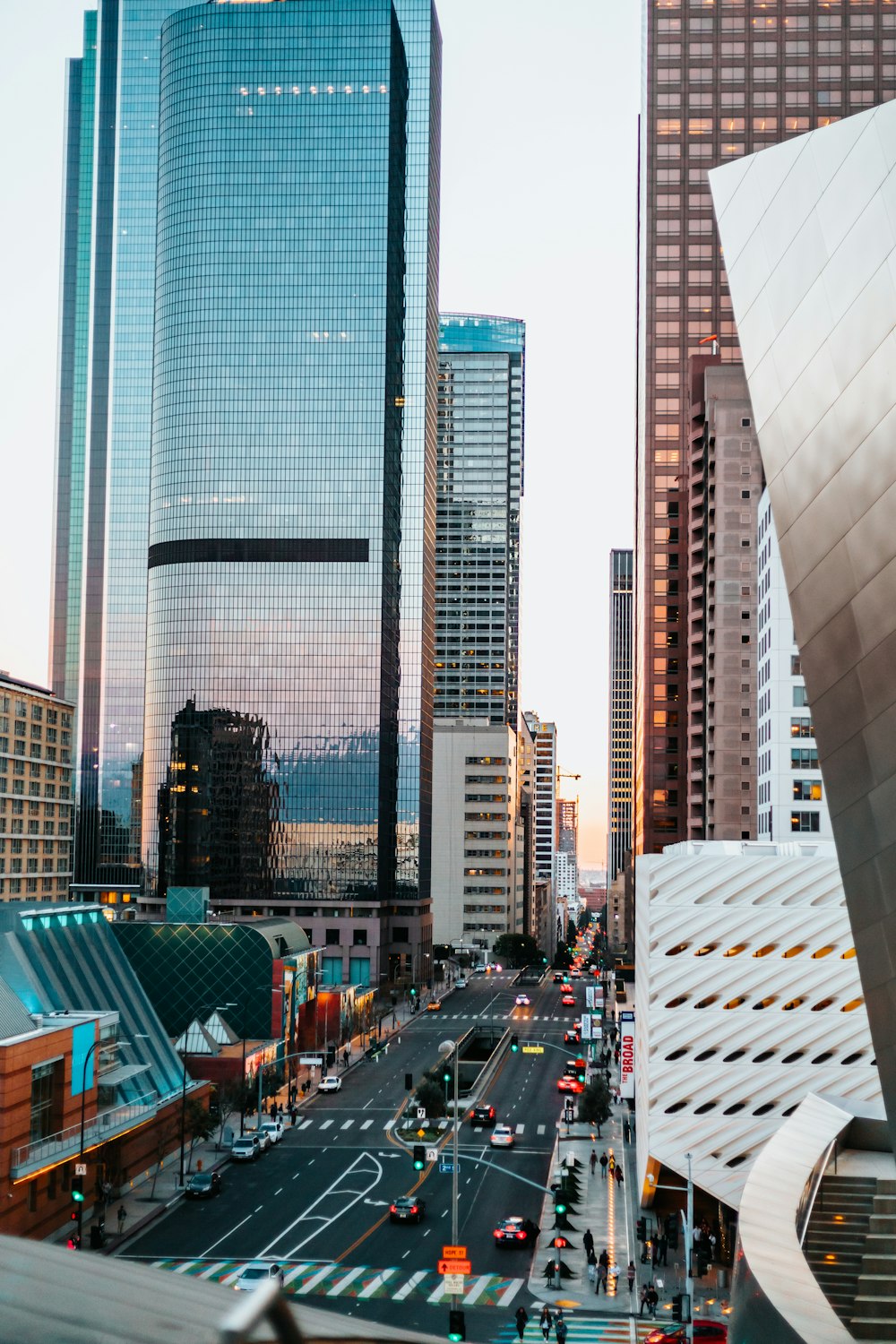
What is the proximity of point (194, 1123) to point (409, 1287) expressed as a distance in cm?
2561

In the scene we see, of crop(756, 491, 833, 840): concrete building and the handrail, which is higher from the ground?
crop(756, 491, 833, 840): concrete building

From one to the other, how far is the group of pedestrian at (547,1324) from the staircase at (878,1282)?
1820cm

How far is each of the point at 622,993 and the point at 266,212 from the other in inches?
4491

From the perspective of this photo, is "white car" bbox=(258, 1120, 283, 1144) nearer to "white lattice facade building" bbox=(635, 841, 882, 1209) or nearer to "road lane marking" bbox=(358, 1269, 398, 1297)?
"white lattice facade building" bbox=(635, 841, 882, 1209)

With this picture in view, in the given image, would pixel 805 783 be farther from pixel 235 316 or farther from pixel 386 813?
pixel 235 316

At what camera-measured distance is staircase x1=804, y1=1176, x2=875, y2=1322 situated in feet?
88.2

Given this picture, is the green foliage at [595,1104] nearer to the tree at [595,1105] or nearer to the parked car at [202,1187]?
the tree at [595,1105]

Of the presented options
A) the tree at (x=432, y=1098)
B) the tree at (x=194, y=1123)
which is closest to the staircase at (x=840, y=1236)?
the tree at (x=194, y=1123)

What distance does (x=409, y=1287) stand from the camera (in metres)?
51.6

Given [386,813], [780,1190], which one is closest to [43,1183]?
[780,1190]

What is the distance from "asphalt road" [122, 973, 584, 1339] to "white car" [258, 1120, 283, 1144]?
1.99 feet

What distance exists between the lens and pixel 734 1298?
27297 mm

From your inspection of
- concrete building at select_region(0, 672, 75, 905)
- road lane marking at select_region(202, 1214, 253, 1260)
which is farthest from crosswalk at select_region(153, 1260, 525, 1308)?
concrete building at select_region(0, 672, 75, 905)

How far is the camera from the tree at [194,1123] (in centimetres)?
7388
